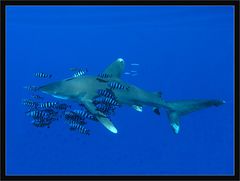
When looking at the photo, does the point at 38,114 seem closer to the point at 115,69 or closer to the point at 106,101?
the point at 106,101

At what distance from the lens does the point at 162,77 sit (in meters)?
59.4

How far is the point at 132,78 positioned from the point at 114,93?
48976 mm

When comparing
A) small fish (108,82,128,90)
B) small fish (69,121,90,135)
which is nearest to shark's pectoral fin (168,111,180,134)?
small fish (108,82,128,90)

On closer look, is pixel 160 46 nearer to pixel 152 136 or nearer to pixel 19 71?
pixel 152 136

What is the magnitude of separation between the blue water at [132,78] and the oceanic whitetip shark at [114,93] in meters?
15.2

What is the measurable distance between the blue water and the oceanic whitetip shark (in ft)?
50.0

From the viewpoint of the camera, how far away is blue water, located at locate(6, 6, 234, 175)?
1138 inches

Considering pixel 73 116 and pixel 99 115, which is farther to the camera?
pixel 73 116

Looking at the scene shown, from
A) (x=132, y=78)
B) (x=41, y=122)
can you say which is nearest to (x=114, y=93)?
(x=41, y=122)

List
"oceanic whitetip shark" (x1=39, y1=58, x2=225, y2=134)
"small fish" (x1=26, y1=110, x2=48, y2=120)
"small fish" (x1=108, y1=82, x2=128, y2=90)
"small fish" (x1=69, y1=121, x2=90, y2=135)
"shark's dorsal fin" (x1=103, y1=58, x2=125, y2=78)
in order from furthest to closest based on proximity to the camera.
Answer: "shark's dorsal fin" (x1=103, y1=58, x2=125, y2=78)
"small fish" (x1=108, y1=82, x2=128, y2=90)
"small fish" (x1=26, y1=110, x2=48, y2=120)
"oceanic whitetip shark" (x1=39, y1=58, x2=225, y2=134)
"small fish" (x1=69, y1=121, x2=90, y2=135)

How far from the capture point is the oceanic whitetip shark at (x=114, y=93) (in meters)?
8.41

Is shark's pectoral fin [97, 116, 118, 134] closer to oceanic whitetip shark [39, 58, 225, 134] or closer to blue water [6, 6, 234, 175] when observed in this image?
oceanic whitetip shark [39, 58, 225, 134]

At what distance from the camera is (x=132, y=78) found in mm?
57969

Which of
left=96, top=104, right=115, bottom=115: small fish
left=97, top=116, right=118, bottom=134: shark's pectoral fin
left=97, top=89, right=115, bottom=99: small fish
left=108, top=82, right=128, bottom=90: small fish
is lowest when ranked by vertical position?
left=97, top=116, right=118, bottom=134: shark's pectoral fin
